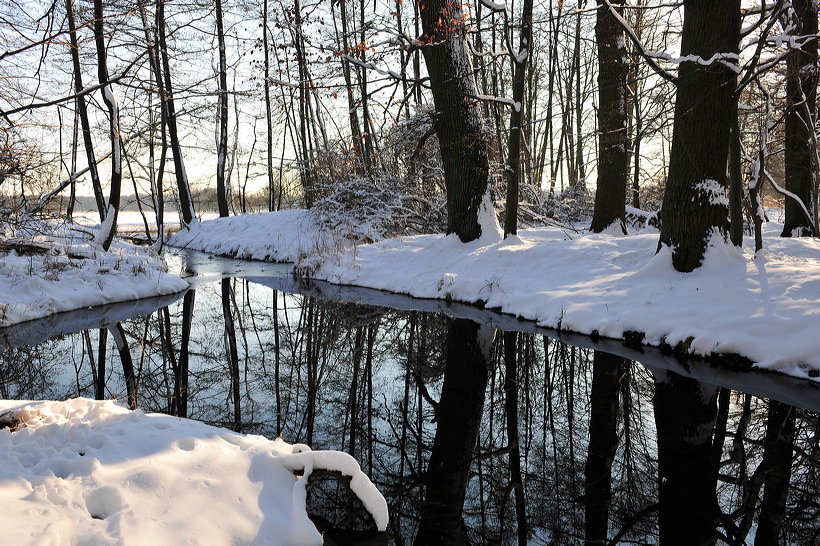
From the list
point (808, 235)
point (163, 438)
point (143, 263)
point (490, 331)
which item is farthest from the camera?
point (143, 263)

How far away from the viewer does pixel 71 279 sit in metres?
10.5

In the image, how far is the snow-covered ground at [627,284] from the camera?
587cm

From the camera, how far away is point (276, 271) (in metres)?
16.1

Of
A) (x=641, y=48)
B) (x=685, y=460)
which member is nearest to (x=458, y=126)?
(x=641, y=48)

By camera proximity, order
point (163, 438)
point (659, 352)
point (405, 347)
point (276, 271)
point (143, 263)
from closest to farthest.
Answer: point (163, 438) → point (659, 352) → point (405, 347) → point (143, 263) → point (276, 271)

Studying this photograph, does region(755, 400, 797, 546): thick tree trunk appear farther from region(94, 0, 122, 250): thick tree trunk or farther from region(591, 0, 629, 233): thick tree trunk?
region(94, 0, 122, 250): thick tree trunk

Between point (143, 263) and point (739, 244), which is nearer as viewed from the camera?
point (739, 244)

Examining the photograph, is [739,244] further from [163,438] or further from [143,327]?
[143,327]

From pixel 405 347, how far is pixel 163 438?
445cm

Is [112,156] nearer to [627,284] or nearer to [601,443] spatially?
[627,284]

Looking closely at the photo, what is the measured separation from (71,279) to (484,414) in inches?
354

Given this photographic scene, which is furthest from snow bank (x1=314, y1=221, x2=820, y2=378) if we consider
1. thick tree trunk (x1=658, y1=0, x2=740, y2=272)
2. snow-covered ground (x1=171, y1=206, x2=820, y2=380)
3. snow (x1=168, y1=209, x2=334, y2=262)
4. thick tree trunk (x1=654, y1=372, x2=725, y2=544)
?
snow (x1=168, y1=209, x2=334, y2=262)

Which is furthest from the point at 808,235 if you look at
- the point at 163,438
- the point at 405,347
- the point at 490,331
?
the point at 163,438

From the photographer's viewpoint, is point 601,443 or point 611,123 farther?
point 611,123
